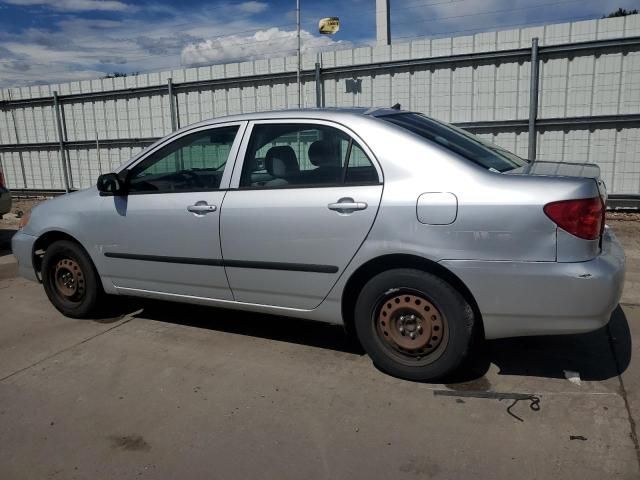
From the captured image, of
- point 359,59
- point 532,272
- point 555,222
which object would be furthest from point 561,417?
point 359,59

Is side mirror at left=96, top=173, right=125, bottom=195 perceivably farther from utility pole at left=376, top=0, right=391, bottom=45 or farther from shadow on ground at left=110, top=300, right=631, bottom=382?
utility pole at left=376, top=0, right=391, bottom=45

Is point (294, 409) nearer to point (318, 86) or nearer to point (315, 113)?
point (315, 113)

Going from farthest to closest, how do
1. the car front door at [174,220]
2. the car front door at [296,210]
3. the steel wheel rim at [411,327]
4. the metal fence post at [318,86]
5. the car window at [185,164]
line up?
the metal fence post at [318,86], the car window at [185,164], the car front door at [174,220], the car front door at [296,210], the steel wheel rim at [411,327]

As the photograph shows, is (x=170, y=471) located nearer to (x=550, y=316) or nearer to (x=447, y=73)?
(x=550, y=316)

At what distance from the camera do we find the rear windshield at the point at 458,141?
11.1ft

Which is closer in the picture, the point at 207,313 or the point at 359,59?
the point at 207,313

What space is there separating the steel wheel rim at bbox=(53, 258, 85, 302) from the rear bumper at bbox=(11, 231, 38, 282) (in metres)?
0.25

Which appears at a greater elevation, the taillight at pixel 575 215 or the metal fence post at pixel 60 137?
the metal fence post at pixel 60 137

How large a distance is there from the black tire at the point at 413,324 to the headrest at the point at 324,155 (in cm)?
78

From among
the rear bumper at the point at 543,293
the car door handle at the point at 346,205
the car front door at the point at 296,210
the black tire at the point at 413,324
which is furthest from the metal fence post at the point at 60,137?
the rear bumper at the point at 543,293

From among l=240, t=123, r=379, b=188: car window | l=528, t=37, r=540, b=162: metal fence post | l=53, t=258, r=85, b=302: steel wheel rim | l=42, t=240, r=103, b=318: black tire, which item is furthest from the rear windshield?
l=528, t=37, r=540, b=162: metal fence post

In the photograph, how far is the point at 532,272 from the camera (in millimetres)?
2943

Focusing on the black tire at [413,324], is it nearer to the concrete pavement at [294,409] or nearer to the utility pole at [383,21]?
the concrete pavement at [294,409]

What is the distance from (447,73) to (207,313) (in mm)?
5734
